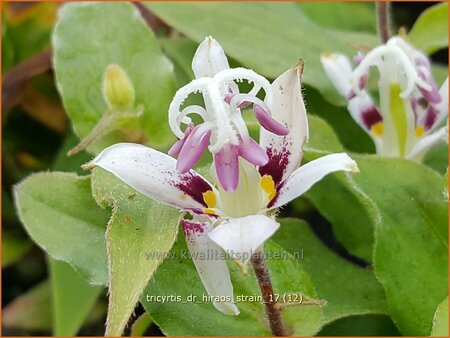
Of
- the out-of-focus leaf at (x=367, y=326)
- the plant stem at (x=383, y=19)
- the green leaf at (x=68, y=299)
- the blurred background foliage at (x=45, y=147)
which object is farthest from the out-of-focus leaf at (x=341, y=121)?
the green leaf at (x=68, y=299)

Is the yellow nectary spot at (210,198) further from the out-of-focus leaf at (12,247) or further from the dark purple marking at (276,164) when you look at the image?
the out-of-focus leaf at (12,247)

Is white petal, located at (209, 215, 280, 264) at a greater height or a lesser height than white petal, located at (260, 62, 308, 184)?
lesser

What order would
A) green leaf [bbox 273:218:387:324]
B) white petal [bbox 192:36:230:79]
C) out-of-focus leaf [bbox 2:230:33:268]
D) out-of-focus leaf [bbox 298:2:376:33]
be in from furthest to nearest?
out-of-focus leaf [bbox 298:2:376:33] < out-of-focus leaf [bbox 2:230:33:268] < green leaf [bbox 273:218:387:324] < white petal [bbox 192:36:230:79]

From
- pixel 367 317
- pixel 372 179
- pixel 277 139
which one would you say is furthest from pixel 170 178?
pixel 367 317

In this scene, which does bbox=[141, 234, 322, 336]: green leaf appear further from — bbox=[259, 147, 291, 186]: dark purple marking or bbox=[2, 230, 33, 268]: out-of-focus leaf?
bbox=[2, 230, 33, 268]: out-of-focus leaf

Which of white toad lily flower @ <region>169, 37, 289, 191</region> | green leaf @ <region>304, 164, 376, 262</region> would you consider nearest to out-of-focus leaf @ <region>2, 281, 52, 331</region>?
green leaf @ <region>304, 164, 376, 262</region>

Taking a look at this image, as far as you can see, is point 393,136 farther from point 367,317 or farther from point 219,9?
point 219,9

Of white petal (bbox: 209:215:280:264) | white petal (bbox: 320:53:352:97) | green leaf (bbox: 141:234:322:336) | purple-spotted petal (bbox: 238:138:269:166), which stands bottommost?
green leaf (bbox: 141:234:322:336)
